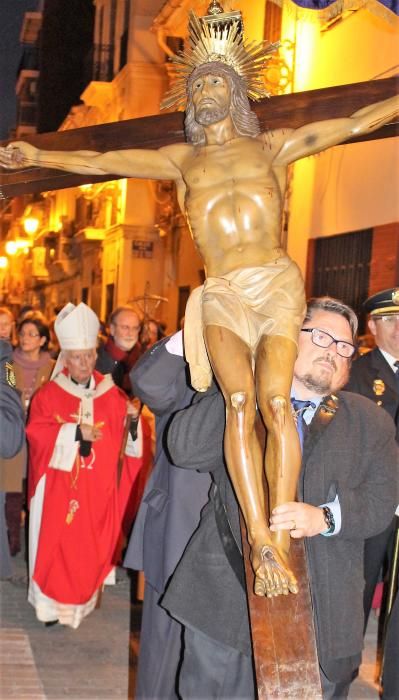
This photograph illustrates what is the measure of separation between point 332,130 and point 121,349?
5135mm

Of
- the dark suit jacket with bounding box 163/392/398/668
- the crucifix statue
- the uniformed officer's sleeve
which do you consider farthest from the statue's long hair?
the uniformed officer's sleeve

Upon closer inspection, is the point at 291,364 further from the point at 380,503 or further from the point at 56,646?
the point at 56,646

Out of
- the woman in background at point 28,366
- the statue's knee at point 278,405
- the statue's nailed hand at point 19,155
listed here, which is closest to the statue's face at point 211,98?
the statue's nailed hand at point 19,155

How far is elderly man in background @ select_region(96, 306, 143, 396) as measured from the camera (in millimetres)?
8336

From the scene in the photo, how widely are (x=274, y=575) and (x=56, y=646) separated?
3636mm

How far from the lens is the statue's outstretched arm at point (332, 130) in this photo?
11.2 feet

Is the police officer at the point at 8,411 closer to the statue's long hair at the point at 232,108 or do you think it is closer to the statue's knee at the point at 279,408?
the statue's long hair at the point at 232,108

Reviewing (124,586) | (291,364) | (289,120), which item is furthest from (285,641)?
(124,586)

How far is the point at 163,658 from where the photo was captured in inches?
162

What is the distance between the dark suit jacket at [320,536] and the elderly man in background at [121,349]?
16.5 feet

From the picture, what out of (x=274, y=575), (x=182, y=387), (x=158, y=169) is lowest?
(x=274, y=575)

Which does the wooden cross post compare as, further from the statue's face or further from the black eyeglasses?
the black eyeglasses

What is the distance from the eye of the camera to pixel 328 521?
3098 mm

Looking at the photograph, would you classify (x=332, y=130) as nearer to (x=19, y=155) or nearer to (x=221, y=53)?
(x=221, y=53)
